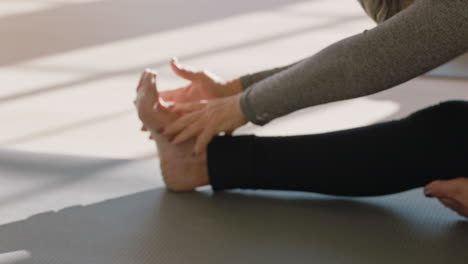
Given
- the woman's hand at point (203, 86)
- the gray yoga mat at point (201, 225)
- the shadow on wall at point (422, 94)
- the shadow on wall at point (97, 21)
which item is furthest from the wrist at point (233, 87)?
the shadow on wall at point (97, 21)

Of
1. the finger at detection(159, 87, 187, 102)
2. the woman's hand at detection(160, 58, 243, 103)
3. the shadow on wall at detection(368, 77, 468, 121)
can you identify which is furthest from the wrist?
the shadow on wall at detection(368, 77, 468, 121)

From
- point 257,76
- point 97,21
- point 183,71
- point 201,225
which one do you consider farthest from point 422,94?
point 97,21

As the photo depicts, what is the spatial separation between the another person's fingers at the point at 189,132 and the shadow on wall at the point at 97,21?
1.40m

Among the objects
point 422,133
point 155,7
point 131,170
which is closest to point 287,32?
point 155,7

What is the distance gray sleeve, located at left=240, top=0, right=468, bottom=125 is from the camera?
1270 millimetres

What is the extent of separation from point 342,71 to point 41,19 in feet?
7.92

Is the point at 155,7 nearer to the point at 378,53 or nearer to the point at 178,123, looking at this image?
the point at 178,123

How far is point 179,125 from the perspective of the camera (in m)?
1.64

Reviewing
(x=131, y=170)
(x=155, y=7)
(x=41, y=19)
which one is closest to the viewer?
(x=131, y=170)

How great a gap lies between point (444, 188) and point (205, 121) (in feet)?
1.62

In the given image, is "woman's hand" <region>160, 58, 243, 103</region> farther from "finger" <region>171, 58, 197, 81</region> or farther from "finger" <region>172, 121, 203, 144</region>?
"finger" <region>172, 121, 203, 144</region>

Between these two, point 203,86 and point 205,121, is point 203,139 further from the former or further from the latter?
point 203,86

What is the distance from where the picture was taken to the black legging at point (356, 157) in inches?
58.1

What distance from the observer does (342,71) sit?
1.37 metres
